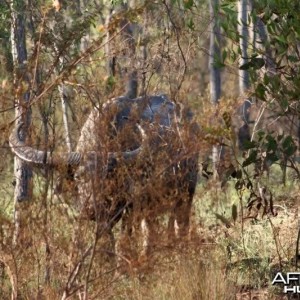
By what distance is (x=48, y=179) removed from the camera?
5.88 metres

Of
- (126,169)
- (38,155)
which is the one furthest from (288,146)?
(38,155)

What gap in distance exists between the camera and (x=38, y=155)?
6.56 metres

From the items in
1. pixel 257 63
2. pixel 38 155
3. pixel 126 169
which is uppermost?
pixel 257 63

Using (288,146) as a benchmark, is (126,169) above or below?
below

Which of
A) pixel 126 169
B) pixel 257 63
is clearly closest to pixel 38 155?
pixel 126 169

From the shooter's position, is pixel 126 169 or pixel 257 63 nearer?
pixel 126 169

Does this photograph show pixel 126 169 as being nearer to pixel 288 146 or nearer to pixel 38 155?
pixel 38 155

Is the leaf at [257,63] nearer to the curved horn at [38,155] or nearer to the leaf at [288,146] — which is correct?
the leaf at [288,146]

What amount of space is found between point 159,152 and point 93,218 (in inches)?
30.2

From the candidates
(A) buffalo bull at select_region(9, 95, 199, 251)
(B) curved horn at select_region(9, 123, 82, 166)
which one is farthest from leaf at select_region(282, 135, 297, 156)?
(B) curved horn at select_region(9, 123, 82, 166)

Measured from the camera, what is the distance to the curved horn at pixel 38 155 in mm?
6043

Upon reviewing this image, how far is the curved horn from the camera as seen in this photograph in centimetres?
604

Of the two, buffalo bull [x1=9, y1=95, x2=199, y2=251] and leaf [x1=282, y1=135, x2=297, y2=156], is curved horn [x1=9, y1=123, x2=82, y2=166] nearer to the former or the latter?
buffalo bull [x1=9, y1=95, x2=199, y2=251]

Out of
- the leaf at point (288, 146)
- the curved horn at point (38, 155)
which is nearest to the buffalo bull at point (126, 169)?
the curved horn at point (38, 155)
